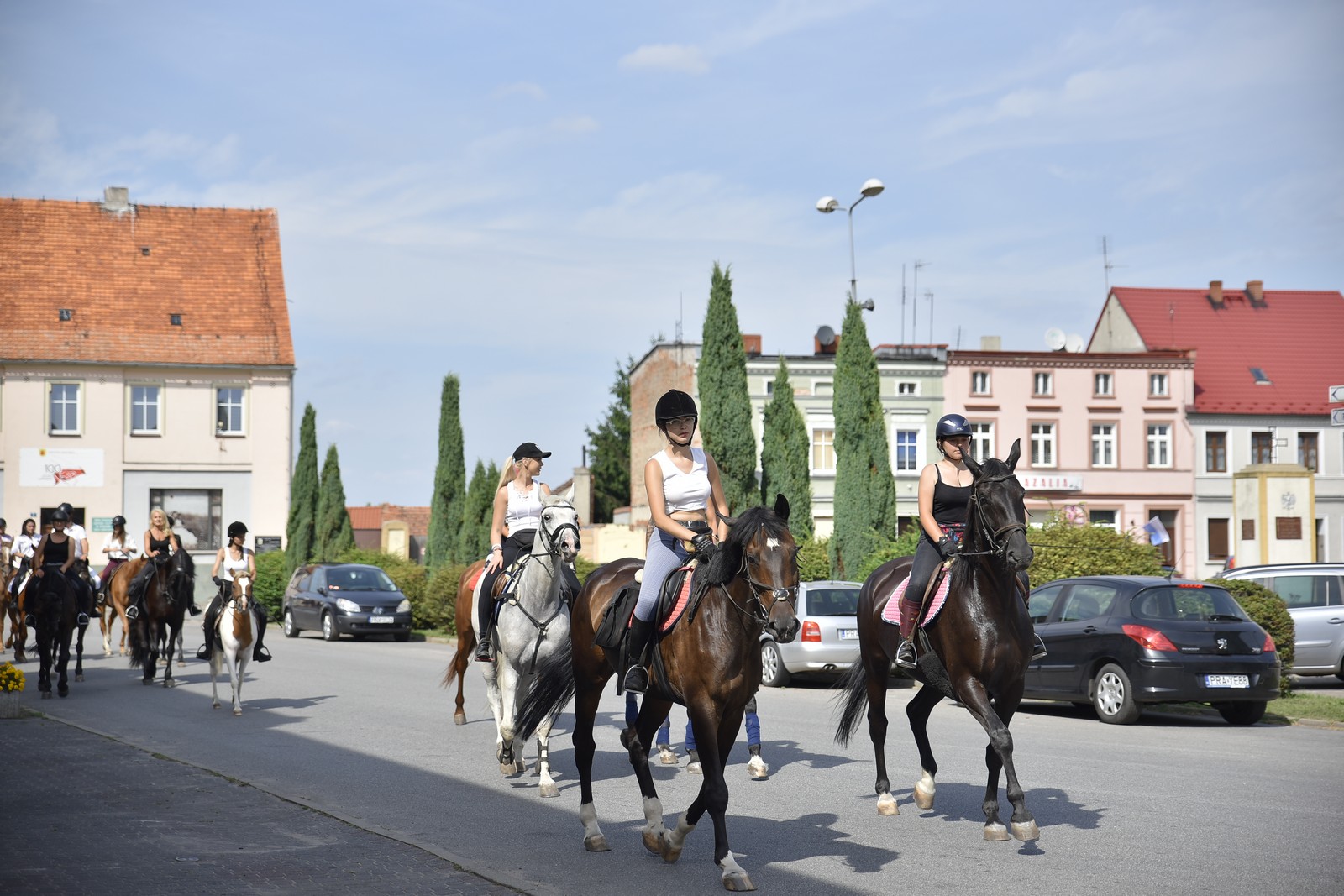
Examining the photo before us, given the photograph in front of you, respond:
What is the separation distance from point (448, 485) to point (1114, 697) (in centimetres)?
3354

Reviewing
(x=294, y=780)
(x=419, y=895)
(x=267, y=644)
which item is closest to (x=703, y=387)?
(x=267, y=644)

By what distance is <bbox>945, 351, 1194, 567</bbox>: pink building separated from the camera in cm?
5884

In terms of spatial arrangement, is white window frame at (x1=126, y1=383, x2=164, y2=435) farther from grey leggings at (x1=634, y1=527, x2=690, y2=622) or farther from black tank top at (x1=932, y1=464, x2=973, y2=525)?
grey leggings at (x1=634, y1=527, x2=690, y2=622)

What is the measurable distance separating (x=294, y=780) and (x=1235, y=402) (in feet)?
191

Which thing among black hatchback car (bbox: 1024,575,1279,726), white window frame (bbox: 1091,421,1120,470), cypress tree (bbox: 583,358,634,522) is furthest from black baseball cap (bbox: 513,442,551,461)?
cypress tree (bbox: 583,358,634,522)

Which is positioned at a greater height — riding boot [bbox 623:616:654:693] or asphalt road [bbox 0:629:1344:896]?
riding boot [bbox 623:616:654:693]

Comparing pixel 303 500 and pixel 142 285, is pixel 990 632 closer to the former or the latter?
pixel 303 500

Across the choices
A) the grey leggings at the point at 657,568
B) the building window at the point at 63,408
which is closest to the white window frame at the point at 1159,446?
the building window at the point at 63,408

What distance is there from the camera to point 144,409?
5250cm

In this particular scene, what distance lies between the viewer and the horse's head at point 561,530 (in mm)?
10891

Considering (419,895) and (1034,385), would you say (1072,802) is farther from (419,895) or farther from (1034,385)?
(1034,385)

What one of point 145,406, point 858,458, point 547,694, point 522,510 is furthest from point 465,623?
point 145,406

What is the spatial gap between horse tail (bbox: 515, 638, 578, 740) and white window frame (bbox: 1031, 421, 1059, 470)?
5216cm

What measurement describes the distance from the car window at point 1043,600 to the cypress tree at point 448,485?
100 ft
